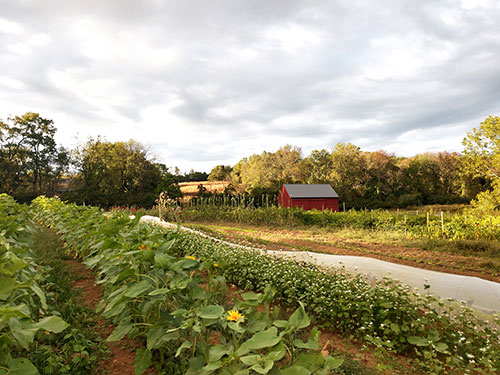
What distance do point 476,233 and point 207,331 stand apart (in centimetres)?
995

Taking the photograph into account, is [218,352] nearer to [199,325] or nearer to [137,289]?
[199,325]

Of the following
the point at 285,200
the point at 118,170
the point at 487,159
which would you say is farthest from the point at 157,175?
the point at 487,159

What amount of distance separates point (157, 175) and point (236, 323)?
30163mm

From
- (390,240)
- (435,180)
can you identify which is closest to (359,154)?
(435,180)

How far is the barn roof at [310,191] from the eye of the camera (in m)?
20.5

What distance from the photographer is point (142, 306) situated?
1.82m

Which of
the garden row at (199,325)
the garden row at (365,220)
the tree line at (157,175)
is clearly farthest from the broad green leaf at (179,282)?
the tree line at (157,175)

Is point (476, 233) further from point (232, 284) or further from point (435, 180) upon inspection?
point (435, 180)

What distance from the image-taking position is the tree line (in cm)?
2719

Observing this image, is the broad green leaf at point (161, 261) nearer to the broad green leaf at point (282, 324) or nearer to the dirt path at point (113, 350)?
the broad green leaf at point (282, 324)

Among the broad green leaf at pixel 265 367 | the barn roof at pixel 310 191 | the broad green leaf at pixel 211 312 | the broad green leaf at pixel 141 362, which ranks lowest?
the broad green leaf at pixel 141 362

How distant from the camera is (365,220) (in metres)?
12.3

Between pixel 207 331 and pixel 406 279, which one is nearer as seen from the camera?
pixel 207 331

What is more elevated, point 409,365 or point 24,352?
point 24,352
